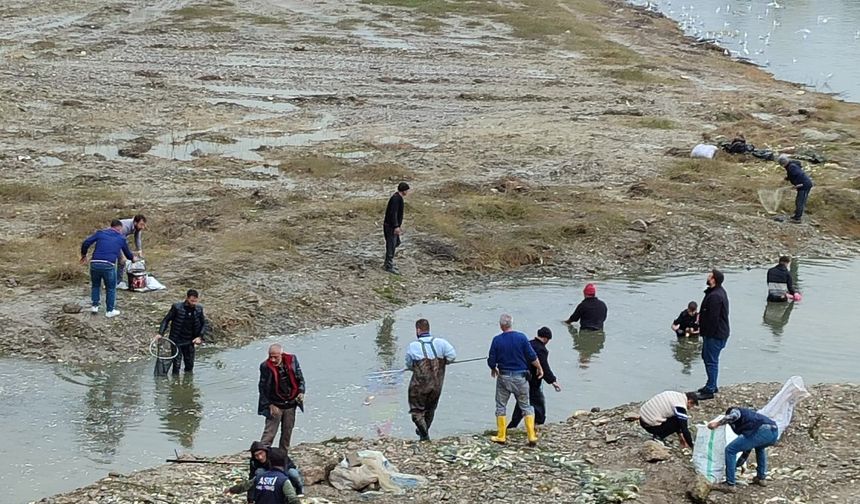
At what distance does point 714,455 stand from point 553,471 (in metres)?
1.88

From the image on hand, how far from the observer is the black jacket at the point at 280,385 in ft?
43.4

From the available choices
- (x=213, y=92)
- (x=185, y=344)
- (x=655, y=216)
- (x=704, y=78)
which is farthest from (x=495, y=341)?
(x=704, y=78)

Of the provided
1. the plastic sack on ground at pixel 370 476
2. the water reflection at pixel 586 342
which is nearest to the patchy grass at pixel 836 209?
the water reflection at pixel 586 342

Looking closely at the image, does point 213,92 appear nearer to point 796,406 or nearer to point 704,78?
point 704,78

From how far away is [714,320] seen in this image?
1537cm

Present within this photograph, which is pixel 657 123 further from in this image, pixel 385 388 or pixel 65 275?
pixel 65 275

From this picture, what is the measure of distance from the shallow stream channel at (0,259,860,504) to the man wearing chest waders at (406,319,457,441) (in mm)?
1015

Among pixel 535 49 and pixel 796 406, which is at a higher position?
pixel 535 49

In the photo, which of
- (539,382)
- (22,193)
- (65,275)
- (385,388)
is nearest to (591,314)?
(385,388)

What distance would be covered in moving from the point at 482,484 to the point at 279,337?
7.02m

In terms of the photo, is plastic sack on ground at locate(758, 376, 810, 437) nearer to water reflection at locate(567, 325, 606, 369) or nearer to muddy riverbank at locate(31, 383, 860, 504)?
muddy riverbank at locate(31, 383, 860, 504)

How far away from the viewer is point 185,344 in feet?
54.6

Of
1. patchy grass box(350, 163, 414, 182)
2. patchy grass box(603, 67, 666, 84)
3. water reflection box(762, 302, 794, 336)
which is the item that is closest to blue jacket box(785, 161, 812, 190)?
water reflection box(762, 302, 794, 336)

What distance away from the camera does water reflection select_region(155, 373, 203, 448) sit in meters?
15.2
